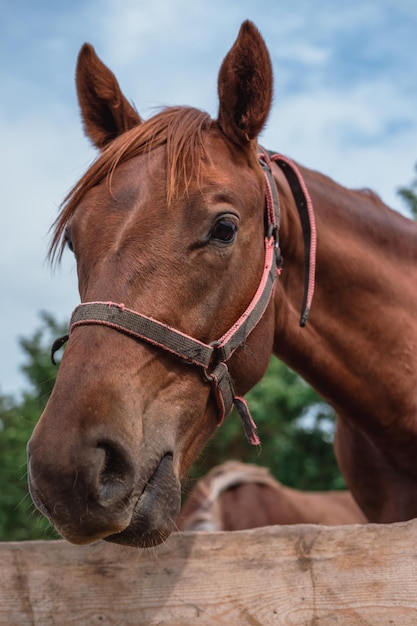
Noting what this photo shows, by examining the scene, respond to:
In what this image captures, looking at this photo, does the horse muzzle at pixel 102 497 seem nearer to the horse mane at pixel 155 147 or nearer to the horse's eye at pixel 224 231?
the horse's eye at pixel 224 231

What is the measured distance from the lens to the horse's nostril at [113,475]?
1883 mm

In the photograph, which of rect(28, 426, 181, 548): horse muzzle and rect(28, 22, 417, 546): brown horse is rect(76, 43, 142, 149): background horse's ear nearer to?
rect(28, 22, 417, 546): brown horse

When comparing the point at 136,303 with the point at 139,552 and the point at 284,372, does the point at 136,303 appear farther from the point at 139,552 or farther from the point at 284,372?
the point at 284,372

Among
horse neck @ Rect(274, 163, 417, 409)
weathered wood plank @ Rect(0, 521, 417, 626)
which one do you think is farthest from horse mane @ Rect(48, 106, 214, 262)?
weathered wood plank @ Rect(0, 521, 417, 626)

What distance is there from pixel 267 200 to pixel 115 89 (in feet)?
2.85

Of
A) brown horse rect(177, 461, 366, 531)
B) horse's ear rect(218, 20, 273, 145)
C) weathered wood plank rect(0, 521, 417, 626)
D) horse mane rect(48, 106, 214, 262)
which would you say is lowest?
brown horse rect(177, 461, 366, 531)

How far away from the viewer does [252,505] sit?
23.2 ft

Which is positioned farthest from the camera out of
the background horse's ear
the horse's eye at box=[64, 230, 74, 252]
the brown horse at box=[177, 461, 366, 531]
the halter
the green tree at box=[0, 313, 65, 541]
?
the green tree at box=[0, 313, 65, 541]

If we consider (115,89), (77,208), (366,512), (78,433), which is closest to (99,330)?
(78,433)

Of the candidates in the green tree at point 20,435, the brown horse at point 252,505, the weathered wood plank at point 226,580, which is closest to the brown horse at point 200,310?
the weathered wood plank at point 226,580

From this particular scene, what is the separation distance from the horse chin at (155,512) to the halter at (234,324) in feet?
1.15

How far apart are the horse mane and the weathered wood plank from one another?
1.15 m

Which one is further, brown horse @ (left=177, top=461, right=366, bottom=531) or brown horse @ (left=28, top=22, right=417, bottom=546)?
brown horse @ (left=177, top=461, right=366, bottom=531)

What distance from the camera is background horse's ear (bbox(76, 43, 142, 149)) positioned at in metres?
3.08
